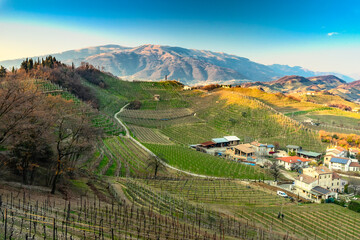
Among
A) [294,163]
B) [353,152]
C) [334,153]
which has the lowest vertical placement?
[294,163]

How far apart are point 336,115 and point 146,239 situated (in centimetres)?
12023

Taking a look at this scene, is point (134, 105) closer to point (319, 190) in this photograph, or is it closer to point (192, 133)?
point (192, 133)

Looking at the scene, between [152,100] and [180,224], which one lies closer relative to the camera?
[180,224]

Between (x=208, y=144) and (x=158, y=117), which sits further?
(x=158, y=117)

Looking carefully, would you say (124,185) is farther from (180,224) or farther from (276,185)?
(276,185)

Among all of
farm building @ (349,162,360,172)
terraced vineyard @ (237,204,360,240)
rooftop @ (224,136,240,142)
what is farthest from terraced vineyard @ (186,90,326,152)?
terraced vineyard @ (237,204,360,240)

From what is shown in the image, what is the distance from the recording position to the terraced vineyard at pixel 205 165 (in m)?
45.5

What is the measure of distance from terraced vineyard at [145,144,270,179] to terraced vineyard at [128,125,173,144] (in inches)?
321

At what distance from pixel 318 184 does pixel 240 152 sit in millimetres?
21036

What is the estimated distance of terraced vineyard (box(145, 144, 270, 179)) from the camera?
149ft

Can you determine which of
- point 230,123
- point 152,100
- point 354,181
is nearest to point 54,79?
point 152,100

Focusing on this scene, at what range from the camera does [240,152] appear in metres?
62.9

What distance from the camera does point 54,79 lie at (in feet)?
251

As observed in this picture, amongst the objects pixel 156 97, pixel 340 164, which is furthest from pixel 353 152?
pixel 156 97
